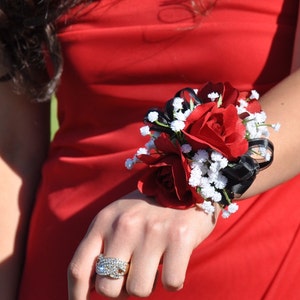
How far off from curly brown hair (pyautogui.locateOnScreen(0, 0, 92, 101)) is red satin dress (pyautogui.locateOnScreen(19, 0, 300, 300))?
23 millimetres

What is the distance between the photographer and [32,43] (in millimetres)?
1409

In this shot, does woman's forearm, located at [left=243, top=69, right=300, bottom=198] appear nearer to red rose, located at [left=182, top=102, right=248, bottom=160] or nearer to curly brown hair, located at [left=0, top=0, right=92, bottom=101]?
red rose, located at [left=182, top=102, right=248, bottom=160]

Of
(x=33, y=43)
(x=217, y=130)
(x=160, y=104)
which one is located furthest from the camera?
(x=33, y=43)

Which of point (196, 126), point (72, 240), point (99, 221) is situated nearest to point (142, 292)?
point (99, 221)

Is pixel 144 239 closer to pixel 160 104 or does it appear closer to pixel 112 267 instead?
pixel 112 267

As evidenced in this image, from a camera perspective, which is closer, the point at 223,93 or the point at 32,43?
the point at 223,93

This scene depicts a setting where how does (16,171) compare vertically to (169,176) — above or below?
below

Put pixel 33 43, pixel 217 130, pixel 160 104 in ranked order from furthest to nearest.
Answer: pixel 33 43 → pixel 160 104 → pixel 217 130

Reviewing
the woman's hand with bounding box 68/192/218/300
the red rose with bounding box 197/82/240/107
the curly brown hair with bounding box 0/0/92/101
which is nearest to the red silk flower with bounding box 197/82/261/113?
the red rose with bounding box 197/82/240/107

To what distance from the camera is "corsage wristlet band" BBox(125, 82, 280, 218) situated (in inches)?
38.0

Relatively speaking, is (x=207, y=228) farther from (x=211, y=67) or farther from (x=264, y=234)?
(x=211, y=67)

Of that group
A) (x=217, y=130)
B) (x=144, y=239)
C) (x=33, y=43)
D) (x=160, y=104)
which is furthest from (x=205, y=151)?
(x=33, y=43)

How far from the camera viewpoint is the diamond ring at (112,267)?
3.16 ft

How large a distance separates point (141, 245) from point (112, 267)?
5 cm
